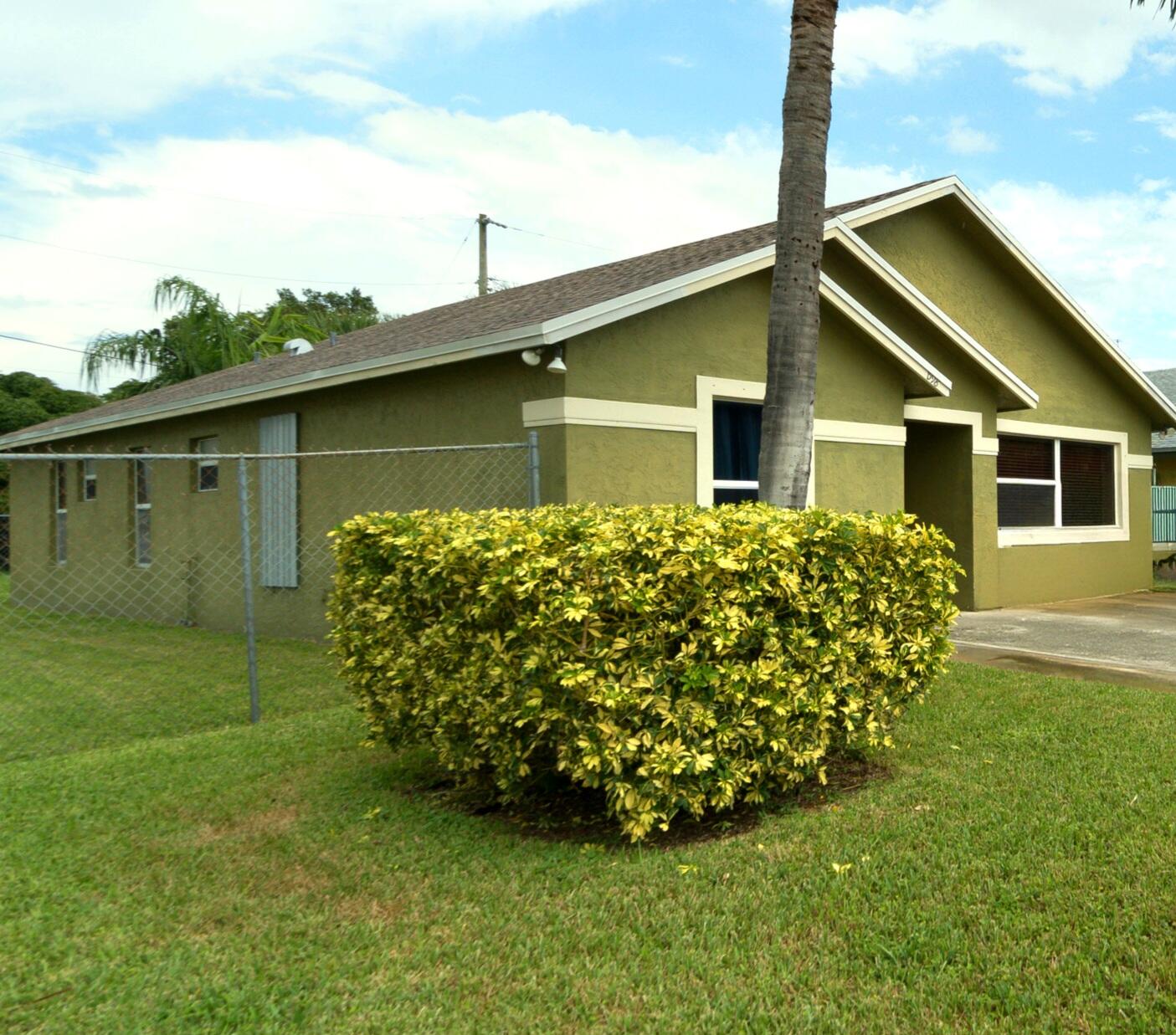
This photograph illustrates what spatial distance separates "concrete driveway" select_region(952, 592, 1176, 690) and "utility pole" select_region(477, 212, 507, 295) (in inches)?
698

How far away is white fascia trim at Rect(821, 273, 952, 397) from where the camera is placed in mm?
10484

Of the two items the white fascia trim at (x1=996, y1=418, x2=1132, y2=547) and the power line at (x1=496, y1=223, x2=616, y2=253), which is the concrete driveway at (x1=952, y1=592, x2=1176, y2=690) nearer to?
the white fascia trim at (x1=996, y1=418, x2=1132, y2=547)

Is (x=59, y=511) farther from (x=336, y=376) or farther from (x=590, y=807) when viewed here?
(x=590, y=807)

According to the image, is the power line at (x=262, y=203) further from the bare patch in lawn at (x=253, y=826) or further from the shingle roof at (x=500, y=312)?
the bare patch in lawn at (x=253, y=826)

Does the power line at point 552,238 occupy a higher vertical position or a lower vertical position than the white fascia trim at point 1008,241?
higher

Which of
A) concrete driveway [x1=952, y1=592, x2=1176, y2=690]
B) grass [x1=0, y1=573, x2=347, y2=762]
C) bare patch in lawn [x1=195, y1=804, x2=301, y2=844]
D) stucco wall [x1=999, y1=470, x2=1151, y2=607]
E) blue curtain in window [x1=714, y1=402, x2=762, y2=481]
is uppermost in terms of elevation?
blue curtain in window [x1=714, y1=402, x2=762, y2=481]

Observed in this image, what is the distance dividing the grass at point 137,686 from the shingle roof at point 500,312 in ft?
10.3

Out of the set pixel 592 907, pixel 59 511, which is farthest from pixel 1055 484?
pixel 59 511

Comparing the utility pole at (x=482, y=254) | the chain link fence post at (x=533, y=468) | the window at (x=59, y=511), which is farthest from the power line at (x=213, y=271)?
the chain link fence post at (x=533, y=468)

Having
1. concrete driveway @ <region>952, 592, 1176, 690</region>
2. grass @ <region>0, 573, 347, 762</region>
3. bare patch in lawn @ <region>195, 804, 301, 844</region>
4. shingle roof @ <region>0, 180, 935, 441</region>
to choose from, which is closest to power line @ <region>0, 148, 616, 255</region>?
shingle roof @ <region>0, 180, 935, 441</region>

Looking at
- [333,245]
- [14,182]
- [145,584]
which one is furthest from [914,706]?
[333,245]

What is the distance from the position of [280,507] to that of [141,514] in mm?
4588

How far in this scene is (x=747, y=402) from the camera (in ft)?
34.4

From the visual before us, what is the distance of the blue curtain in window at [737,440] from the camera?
10352 millimetres
